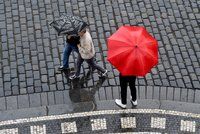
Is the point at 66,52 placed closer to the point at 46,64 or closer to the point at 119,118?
the point at 46,64

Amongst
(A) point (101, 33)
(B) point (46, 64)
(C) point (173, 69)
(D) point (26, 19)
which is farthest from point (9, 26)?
(C) point (173, 69)

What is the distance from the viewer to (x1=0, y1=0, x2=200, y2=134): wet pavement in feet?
31.3

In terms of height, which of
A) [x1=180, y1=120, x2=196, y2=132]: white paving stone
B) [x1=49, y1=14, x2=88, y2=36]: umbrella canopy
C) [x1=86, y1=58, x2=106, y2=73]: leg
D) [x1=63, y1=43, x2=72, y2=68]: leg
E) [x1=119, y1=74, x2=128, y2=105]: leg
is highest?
[x1=49, y1=14, x2=88, y2=36]: umbrella canopy

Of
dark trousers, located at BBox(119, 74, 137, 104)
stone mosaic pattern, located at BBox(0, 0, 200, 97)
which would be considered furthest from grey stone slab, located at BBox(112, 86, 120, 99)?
dark trousers, located at BBox(119, 74, 137, 104)

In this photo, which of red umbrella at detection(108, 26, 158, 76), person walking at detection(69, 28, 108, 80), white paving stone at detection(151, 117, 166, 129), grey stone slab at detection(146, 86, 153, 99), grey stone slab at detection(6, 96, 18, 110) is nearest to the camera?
red umbrella at detection(108, 26, 158, 76)

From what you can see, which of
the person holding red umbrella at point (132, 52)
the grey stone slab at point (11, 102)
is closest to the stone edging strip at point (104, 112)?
the grey stone slab at point (11, 102)

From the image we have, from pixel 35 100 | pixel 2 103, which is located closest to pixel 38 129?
pixel 35 100

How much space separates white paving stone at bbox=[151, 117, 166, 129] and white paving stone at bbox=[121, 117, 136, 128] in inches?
15.1

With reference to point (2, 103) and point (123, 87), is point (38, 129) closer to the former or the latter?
point (2, 103)

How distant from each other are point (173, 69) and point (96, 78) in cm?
174

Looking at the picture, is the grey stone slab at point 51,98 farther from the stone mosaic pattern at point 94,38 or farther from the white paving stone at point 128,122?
the white paving stone at point 128,122

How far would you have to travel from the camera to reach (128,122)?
9523mm

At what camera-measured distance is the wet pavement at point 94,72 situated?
9.55 metres

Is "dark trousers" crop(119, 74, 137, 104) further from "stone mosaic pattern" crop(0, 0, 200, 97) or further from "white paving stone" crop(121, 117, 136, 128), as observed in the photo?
"stone mosaic pattern" crop(0, 0, 200, 97)
